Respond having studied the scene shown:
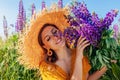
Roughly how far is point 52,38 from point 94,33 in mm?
454

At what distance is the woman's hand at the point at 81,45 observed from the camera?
4327 mm

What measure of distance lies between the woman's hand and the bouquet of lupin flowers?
0.04 metres

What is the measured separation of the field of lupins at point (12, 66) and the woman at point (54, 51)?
4.69 ft

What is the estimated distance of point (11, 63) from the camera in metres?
6.46

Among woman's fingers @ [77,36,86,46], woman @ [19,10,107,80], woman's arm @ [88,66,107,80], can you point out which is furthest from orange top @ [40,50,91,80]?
woman's fingers @ [77,36,86,46]

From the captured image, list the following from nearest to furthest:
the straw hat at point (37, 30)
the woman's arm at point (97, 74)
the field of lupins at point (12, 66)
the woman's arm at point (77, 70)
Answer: the woman's arm at point (77, 70) < the woman's arm at point (97, 74) < the straw hat at point (37, 30) < the field of lupins at point (12, 66)

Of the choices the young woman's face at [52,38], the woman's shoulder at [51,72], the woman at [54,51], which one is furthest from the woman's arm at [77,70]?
the young woman's face at [52,38]

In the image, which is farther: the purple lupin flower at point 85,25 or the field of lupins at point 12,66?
the field of lupins at point 12,66

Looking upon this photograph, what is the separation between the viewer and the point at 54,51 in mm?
4543

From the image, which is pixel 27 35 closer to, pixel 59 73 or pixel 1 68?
pixel 59 73

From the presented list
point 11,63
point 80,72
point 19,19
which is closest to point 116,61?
point 80,72

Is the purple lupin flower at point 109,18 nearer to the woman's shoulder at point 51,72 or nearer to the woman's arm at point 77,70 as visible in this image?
the woman's arm at point 77,70

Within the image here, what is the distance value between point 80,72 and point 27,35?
0.73 m

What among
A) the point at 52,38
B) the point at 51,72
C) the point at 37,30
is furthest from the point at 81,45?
the point at 37,30
